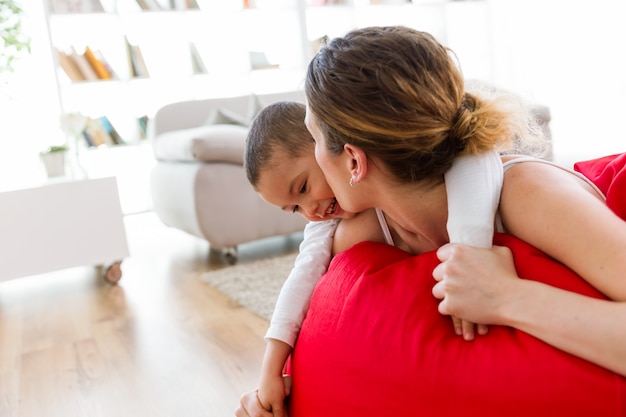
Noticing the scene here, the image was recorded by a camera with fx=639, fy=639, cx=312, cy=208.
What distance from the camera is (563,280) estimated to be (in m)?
0.83

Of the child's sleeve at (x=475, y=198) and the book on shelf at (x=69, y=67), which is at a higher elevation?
the book on shelf at (x=69, y=67)

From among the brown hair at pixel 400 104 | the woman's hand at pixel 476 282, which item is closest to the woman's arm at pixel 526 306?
the woman's hand at pixel 476 282

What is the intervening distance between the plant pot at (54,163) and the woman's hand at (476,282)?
2.71 meters

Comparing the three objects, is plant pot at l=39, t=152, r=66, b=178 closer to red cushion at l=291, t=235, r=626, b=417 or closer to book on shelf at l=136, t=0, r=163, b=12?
book on shelf at l=136, t=0, r=163, b=12

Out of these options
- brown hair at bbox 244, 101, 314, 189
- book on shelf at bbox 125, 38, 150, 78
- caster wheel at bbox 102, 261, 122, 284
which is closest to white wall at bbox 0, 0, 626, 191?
book on shelf at bbox 125, 38, 150, 78

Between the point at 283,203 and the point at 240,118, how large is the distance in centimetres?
215

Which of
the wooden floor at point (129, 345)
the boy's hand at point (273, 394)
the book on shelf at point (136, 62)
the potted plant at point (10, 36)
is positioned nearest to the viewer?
the boy's hand at point (273, 394)

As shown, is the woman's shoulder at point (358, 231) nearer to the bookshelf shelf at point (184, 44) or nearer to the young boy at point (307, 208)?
the young boy at point (307, 208)

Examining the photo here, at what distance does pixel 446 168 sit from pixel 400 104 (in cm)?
15

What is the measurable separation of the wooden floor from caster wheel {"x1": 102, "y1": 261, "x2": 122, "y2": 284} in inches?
1.5

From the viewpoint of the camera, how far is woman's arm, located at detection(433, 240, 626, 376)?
0.76 meters

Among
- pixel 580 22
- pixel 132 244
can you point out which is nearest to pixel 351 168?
pixel 132 244

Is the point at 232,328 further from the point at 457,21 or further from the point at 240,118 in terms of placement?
the point at 457,21

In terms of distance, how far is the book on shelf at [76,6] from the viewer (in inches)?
186
